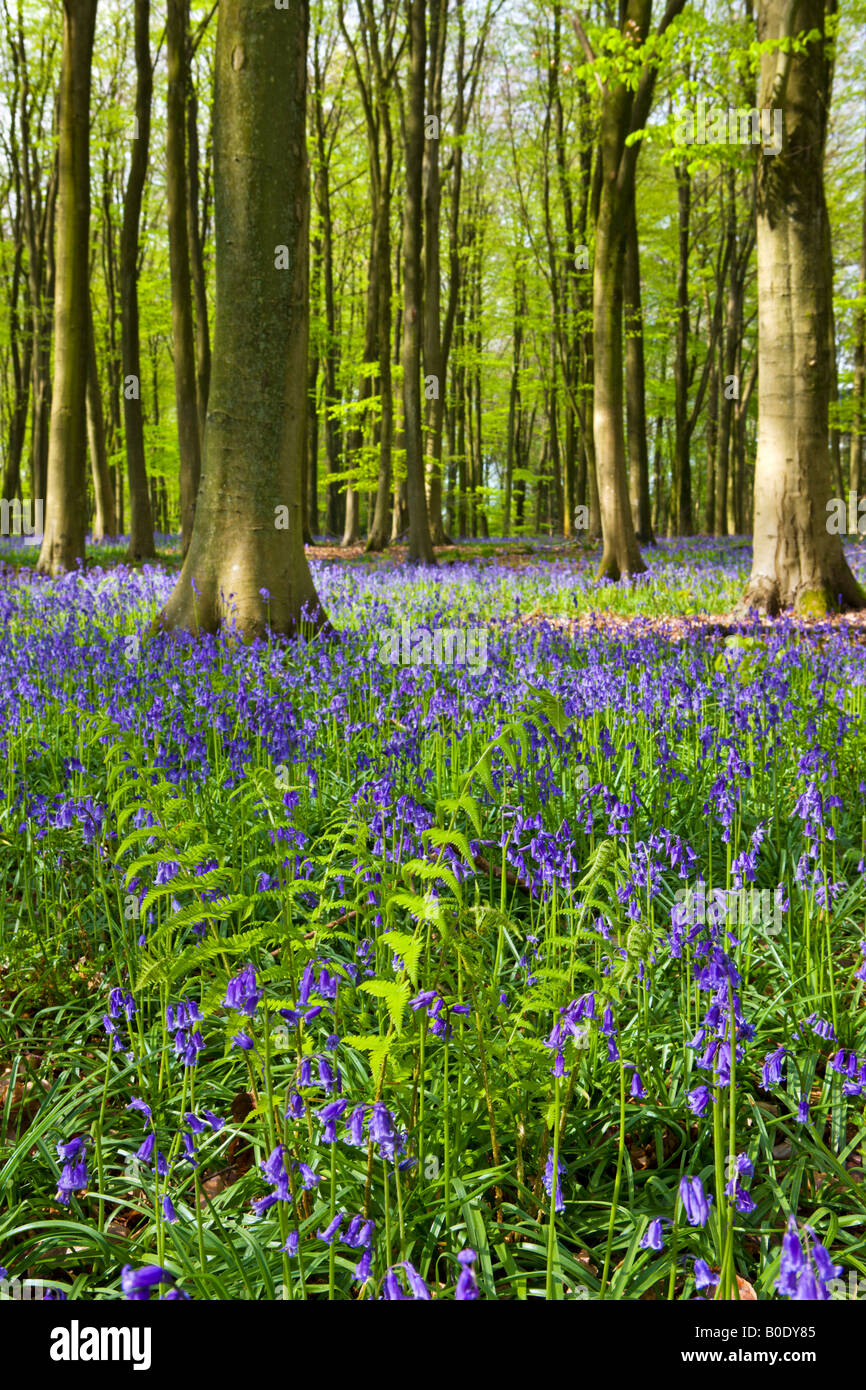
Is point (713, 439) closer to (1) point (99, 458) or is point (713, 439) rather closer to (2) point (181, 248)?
(1) point (99, 458)

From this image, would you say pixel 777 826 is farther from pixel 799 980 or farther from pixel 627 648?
pixel 627 648

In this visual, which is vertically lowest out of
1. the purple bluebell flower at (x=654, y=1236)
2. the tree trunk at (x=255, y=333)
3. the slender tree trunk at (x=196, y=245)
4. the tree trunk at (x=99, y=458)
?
the purple bluebell flower at (x=654, y=1236)

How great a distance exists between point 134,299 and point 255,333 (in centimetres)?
1231

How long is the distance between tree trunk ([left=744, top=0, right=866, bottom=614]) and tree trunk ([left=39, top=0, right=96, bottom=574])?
27.1 feet

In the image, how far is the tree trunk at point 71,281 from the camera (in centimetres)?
1118

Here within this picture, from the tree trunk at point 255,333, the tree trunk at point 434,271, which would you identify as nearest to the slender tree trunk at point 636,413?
the tree trunk at point 434,271

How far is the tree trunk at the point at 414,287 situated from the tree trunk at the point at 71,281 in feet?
15.0

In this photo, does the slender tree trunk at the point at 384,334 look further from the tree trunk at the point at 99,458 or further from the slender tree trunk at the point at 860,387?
the slender tree trunk at the point at 860,387

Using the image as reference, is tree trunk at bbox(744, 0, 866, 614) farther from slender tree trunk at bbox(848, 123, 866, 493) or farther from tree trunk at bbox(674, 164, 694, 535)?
tree trunk at bbox(674, 164, 694, 535)

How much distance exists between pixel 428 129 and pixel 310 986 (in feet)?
60.0

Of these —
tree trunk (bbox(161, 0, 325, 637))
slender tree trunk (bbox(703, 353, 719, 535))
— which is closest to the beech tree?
tree trunk (bbox(161, 0, 325, 637))

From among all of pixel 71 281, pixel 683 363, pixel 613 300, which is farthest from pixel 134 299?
pixel 683 363

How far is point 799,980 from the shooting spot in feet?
8.05
